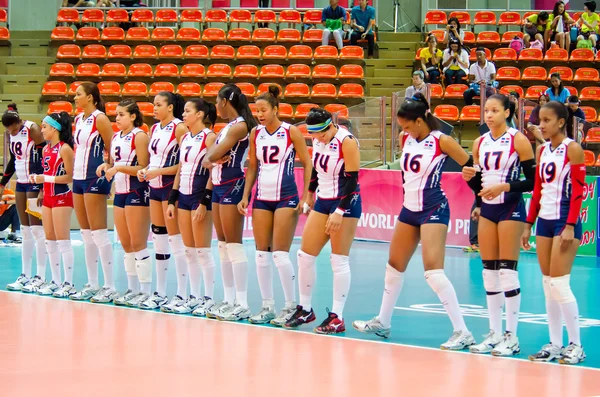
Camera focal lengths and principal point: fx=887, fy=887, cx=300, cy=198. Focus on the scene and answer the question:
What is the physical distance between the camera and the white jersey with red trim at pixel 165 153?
848 cm

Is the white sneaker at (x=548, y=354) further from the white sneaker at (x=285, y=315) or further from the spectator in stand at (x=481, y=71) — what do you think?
the spectator in stand at (x=481, y=71)

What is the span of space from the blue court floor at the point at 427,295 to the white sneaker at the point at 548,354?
0.17 metres

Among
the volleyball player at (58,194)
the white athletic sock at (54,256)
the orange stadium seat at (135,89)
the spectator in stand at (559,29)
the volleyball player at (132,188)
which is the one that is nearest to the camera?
the volleyball player at (132,188)

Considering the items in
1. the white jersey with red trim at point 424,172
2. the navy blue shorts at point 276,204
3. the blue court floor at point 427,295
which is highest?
the white jersey with red trim at point 424,172

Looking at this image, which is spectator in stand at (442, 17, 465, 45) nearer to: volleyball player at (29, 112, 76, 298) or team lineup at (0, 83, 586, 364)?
team lineup at (0, 83, 586, 364)

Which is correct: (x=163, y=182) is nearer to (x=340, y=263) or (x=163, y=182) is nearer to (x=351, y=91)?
(x=340, y=263)

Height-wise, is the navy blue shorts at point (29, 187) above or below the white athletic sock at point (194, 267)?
above

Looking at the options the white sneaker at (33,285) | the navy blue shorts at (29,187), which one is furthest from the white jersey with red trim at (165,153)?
the white sneaker at (33,285)

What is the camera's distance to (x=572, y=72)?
19.0 m

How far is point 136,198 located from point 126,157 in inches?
16.3

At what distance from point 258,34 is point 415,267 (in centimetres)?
1062

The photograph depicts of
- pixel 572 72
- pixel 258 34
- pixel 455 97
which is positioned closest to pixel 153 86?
pixel 258 34

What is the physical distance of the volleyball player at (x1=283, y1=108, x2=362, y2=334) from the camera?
24.3ft

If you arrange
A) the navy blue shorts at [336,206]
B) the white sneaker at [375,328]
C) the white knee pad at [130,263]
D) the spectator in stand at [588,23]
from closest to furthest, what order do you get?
the white sneaker at [375,328], the navy blue shorts at [336,206], the white knee pad at [130,263], the spectator in stand at [588,23]
